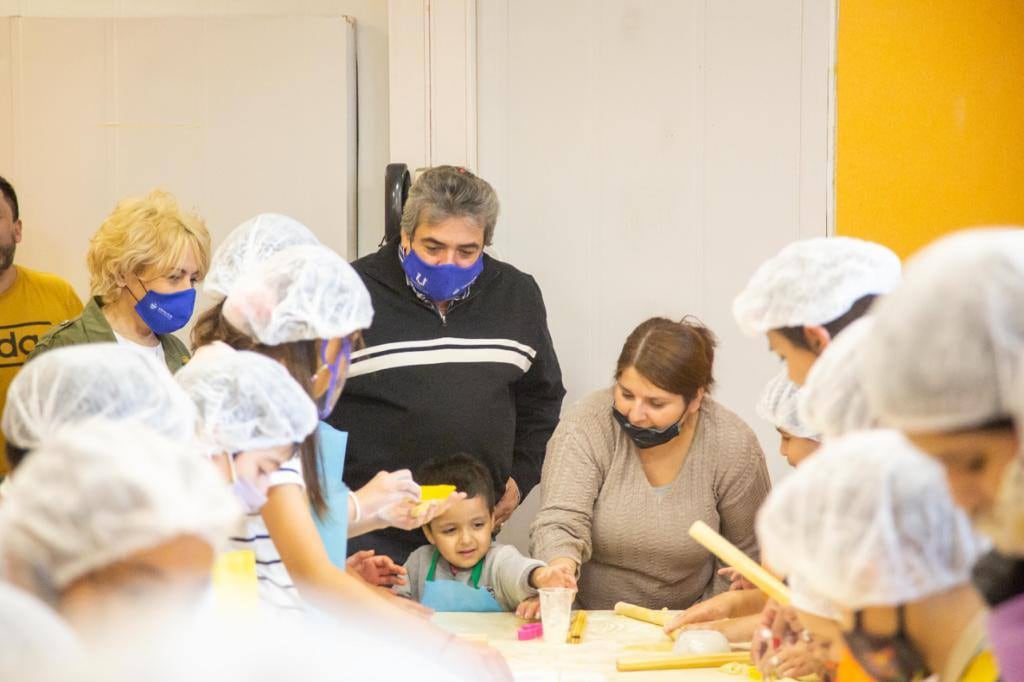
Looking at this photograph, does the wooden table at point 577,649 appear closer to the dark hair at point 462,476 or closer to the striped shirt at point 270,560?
the dark hair at point 462,476

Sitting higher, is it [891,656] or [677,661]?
[891,656]

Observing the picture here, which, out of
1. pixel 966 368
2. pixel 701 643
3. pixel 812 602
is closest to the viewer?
pixel 966 368

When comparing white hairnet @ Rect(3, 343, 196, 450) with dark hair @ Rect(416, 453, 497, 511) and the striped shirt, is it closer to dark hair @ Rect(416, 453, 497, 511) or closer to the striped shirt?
the striped shirt

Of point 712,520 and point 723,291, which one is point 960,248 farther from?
point 723,291

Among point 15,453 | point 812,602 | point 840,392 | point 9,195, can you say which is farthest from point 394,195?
point 812,602

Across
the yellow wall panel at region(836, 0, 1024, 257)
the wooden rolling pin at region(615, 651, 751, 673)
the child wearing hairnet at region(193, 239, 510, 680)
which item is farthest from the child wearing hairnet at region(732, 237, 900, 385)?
the yellow wall panel at region(836, 0, 1024, 257)

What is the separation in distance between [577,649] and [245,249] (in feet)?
3.77

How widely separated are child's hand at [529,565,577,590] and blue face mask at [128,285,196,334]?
1.17 m

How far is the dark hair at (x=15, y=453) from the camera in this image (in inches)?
66.2

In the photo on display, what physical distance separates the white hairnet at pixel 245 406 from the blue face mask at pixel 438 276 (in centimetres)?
150

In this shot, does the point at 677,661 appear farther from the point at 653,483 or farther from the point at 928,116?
the point at 928,116

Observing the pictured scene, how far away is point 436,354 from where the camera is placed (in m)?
3.54

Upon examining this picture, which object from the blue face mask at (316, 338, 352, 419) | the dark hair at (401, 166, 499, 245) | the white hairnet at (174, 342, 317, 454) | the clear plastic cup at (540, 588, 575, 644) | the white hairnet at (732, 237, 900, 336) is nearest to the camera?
the white hairnet at (174, 342, 317, 454)

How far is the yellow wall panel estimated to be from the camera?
4.08 meters
